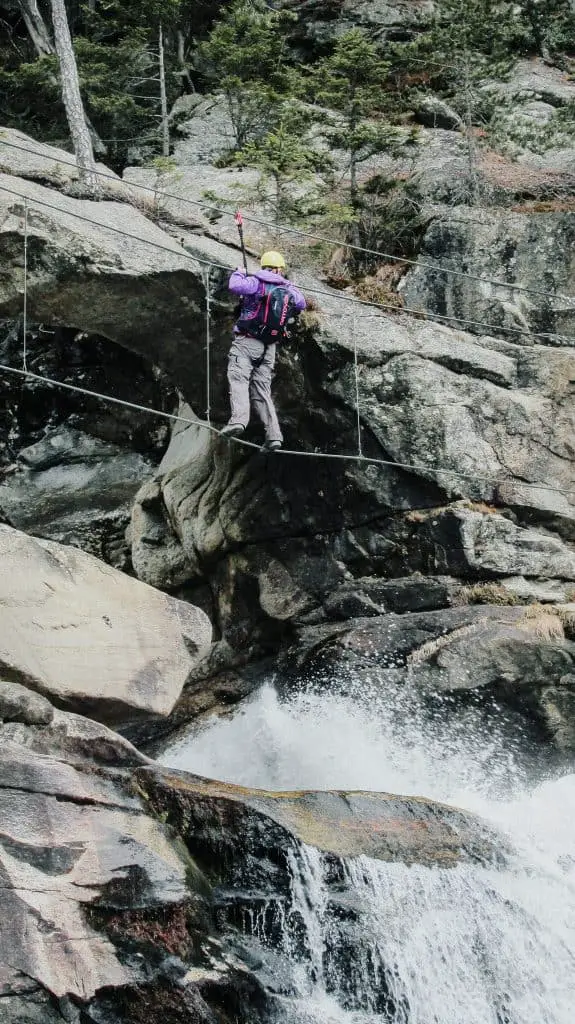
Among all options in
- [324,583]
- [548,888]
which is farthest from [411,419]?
[548,888]

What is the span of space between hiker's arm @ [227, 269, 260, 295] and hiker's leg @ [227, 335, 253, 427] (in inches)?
28.2

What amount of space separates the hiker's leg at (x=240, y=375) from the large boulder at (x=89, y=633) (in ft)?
8.03

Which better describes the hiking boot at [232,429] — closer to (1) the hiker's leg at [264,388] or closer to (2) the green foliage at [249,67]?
(1) the hiker's leg at [264,388]

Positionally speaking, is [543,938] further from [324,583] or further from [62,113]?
[62,113]

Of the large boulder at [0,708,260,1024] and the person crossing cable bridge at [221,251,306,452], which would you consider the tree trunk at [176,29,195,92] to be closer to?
the person crossing cable bridge at [221,251,306,452]

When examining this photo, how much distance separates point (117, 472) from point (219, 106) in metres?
8.46

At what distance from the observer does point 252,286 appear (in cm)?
1152

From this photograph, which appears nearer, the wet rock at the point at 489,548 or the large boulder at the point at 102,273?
the large boulder at the point at 102,273

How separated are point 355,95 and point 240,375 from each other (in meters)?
8.34

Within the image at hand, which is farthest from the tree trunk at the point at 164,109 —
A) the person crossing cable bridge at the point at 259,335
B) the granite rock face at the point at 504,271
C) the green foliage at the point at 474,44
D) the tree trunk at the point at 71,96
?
the person crossing cable bridge at the point at 259,335

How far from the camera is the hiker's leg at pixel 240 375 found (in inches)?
460

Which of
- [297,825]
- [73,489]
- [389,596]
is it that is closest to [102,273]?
[389,596]

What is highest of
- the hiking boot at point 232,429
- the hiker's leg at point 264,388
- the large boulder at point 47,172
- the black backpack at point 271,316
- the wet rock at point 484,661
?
the large boulder at point 47,172

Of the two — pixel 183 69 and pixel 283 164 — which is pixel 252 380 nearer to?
pixel 283 164
